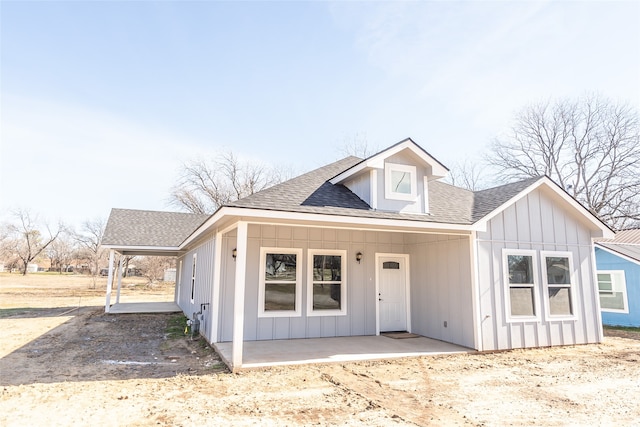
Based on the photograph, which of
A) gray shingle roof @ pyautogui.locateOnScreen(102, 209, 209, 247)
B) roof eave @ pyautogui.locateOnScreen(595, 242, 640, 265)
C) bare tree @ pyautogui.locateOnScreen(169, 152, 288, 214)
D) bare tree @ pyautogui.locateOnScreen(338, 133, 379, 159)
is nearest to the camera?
roof eave @ pyautogui.locateOnScreen(595, 242, 640, 265)

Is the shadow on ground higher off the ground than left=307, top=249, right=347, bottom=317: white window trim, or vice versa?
left=307, top=249, right=347, bottom=317: white window trim

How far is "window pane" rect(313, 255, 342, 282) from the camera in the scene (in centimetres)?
895

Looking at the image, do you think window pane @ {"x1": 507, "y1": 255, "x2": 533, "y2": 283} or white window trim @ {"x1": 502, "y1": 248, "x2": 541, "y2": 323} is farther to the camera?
window pane @ {"x1": 507, "y1": 255, "x2": 533, "y2": 283}

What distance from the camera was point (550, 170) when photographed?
25.9 meters

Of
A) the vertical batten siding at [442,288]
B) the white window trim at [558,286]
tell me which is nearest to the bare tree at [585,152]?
the white window trim at [558,286]

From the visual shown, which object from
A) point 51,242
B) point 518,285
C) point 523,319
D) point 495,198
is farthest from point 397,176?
point 51,242

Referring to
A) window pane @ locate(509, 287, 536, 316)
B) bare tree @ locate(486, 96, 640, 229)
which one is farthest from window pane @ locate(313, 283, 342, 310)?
bare tree @ locate(486, 96, 640, 229)

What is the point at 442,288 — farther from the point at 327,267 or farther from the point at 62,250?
the point at 62,250

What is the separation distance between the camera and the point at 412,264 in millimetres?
9836

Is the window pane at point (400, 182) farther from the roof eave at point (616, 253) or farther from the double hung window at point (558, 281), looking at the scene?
the roof eave at point (616, 253)

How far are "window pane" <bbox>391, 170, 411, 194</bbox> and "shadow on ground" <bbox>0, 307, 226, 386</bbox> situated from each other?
5270mm

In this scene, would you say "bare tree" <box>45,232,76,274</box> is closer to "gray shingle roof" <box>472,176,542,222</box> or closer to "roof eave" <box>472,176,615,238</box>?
"gray shingle roof" <box>472,176,542,222</box>

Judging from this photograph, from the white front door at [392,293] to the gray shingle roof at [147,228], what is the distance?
8.05m

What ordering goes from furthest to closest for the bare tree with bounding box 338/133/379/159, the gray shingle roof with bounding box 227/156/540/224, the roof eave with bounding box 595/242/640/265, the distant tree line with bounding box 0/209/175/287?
1. the distant tree line with bounding box 0/209/175/287
2. the bare tree with bounding box 338/133/379/159
3. the roof eave with bounding box 595/242/640/265
4. the gray shingle roof with bounding box 227/156/540/224
